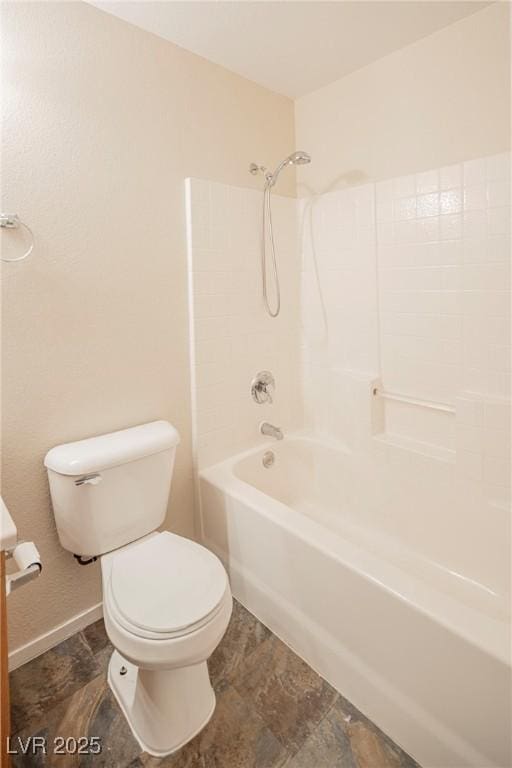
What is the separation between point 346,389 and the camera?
2.16 metres

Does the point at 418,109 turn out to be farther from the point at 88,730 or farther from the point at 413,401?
the point at 88,730

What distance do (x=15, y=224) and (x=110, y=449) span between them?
2.67 ft

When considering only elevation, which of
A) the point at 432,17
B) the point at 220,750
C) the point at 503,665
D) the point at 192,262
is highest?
the point at 432,17

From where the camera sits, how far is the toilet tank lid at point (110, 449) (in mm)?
1415

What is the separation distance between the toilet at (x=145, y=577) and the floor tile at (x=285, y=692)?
0.17 meters

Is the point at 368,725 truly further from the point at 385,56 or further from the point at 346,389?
the point at 385,56

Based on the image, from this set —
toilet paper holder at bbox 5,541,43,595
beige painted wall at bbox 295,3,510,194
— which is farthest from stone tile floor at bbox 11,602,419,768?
beige painted wall at bbox 295,3,510,194

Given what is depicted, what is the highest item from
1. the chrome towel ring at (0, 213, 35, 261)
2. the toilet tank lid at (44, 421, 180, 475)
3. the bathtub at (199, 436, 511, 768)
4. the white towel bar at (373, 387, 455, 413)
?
the chrome towel ring at (0, 213, 35, 261)

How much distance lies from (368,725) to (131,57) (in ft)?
8.19

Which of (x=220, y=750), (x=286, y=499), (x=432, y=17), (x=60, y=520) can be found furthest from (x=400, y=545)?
(x=432, y=17)

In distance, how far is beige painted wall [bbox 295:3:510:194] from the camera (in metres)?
1.56

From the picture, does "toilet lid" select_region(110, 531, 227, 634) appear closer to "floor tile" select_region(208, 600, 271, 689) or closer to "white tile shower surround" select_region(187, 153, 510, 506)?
"floor tile" select_region(208, 600, 271, 689)

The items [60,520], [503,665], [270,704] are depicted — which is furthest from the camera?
[60,520]

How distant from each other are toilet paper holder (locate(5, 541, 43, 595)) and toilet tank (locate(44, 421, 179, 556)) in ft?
1.11
